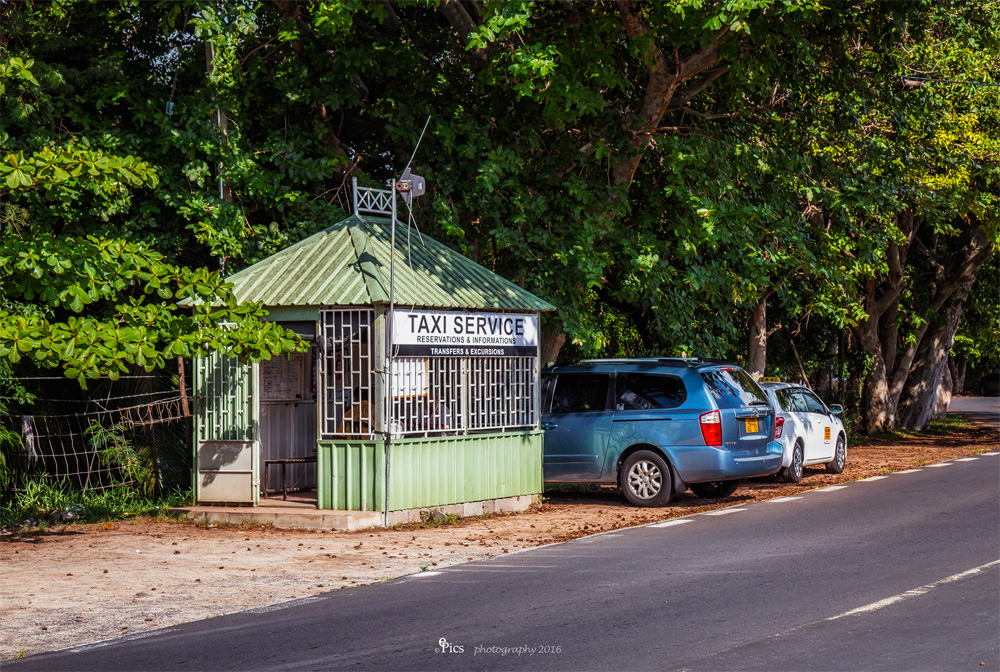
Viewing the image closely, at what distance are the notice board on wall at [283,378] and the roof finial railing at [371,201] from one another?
211 cm

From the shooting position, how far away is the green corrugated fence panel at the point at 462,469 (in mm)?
13383

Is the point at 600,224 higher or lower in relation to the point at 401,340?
higher

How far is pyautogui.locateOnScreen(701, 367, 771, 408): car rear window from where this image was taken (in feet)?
48.8

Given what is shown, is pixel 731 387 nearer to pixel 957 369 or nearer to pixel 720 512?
pixel 720 512

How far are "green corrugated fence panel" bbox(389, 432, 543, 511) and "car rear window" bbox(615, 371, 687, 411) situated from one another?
120 centimetres

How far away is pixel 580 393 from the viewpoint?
619 inches

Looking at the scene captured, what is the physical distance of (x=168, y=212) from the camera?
1691cm

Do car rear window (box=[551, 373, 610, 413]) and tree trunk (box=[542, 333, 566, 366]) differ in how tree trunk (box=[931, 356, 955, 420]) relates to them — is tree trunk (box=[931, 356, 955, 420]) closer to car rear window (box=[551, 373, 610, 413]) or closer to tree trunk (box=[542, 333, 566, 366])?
tree trunk (box=[542, 333, 566, 366])

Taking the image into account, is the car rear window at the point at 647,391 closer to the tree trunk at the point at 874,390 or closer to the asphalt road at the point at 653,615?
the asphalt road at the point at 653,615

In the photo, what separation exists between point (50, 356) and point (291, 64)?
7976 millimetres

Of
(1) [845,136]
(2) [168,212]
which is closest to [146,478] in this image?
(2) [168,212]

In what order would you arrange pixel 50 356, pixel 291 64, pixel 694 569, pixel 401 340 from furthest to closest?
pixel 291 64
pixel 401 340
pixel 50 356
pixel 694 569

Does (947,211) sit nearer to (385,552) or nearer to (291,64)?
(291,64)

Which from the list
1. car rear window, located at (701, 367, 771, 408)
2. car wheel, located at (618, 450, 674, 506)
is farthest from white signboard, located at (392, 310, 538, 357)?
car rear window, located at (701, 367, 771, 408)
